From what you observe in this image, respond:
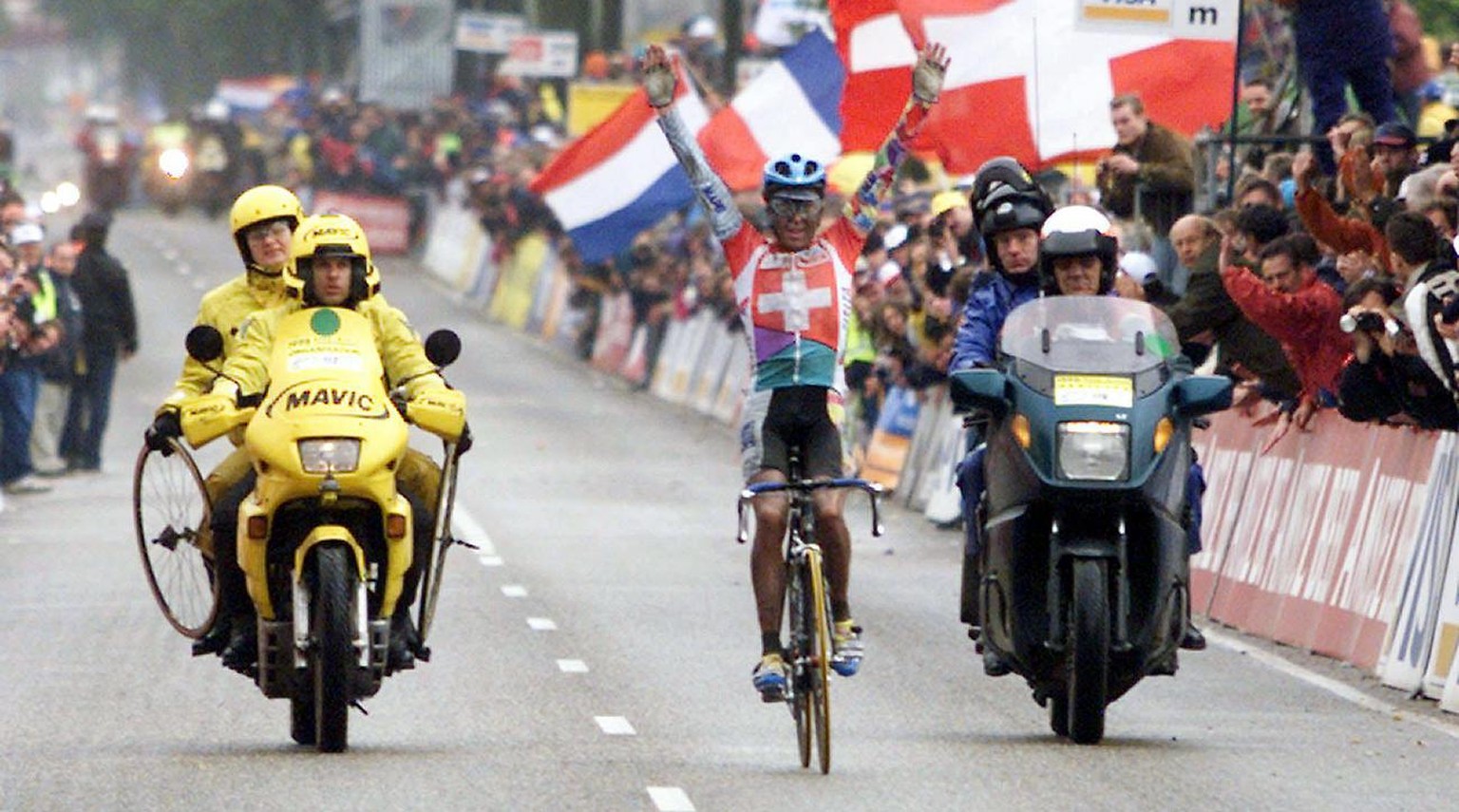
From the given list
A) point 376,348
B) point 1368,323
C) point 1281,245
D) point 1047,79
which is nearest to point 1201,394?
point 376,348

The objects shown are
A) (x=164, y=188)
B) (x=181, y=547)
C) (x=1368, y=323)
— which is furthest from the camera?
(x=164, y=188)

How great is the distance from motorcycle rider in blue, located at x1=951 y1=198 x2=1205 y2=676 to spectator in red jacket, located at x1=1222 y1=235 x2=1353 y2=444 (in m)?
3.41

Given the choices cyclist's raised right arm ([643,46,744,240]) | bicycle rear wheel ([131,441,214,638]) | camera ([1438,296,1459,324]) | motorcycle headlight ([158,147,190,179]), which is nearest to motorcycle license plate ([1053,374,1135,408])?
cyclist's raised right arm ([643,46,744,240])

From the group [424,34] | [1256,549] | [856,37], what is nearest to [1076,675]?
[1256,549]

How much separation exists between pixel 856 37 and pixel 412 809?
40.8 feet

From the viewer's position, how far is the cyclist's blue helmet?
11.3m

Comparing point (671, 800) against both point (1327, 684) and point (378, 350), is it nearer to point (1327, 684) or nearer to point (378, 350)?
point (378, 350)

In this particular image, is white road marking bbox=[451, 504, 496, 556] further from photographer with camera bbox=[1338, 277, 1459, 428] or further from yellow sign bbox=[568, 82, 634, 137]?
yellow sign bbox=[568, 82, 634, 137]

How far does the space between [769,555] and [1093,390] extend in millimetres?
1167

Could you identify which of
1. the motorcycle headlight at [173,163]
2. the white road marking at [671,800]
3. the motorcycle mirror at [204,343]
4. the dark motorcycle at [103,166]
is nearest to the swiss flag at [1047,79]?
the motorcycle headlight at [173,163]

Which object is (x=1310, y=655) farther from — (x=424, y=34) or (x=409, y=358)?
(x=424, y=34)

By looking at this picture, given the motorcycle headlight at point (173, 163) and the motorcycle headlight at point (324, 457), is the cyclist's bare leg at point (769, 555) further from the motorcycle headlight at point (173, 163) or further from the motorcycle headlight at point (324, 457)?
the motorcycle headlight at point (173, 163)

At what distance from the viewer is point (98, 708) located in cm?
1266

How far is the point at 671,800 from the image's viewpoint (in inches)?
396
